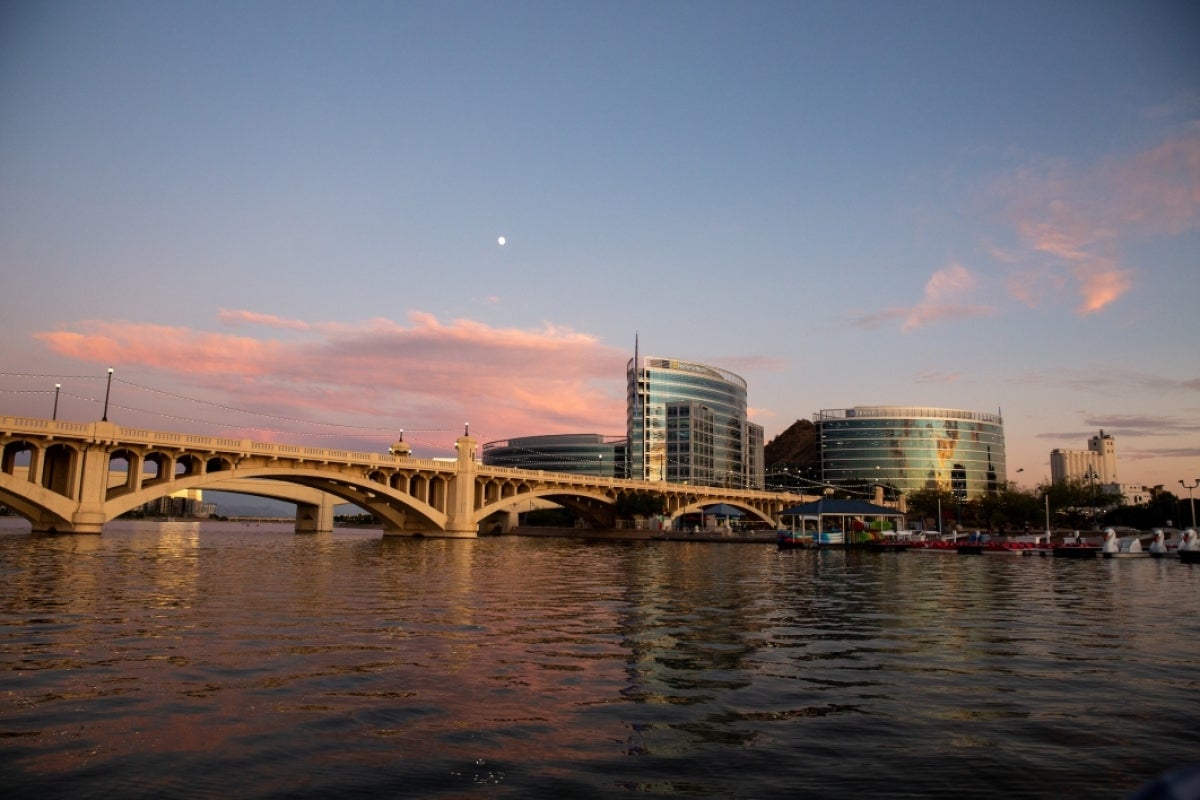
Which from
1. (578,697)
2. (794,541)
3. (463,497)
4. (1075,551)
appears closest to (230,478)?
(463,497)

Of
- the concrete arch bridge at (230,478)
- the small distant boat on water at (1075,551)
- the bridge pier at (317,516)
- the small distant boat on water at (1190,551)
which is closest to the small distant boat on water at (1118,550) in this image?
the small distant boat on water at (1075,551)

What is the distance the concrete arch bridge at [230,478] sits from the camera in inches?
2635

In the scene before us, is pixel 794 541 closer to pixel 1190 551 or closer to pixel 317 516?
pixel 1190 551

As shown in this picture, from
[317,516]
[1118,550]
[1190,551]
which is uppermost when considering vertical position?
[317,516]

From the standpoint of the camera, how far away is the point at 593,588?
34406 mm

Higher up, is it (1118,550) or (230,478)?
(230,478)

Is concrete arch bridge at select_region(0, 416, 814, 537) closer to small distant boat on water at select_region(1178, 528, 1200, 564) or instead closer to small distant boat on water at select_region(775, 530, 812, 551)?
small distant boat on water at select_region(775, 530, 812, 551)

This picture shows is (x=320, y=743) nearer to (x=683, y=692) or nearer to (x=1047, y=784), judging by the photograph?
(x=683, y=692)

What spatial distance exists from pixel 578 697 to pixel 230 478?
73.0m

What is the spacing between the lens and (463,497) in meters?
102

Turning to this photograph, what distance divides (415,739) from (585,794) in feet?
9.61

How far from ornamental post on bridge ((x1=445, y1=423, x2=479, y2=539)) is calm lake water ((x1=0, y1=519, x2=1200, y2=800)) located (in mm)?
73196

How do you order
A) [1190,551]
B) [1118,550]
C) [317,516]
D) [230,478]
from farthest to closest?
[317,516], [230,478], [1118,550], [1190,551]

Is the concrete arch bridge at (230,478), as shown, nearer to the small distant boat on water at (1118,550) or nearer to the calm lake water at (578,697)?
the calm lake water at (578,697)
